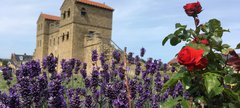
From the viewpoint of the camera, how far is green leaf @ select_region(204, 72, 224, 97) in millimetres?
2348

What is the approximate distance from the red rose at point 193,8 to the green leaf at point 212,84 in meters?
0.53

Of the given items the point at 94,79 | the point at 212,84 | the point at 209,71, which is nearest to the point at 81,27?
the point at 94,79

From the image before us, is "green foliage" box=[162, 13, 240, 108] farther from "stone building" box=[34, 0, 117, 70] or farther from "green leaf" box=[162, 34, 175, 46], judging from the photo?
"stone building" box=[34, 0, 117, 70]

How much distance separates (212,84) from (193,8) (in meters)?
0.66

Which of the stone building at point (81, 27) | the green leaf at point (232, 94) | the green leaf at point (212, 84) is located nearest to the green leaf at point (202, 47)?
the green leaf at point (212, 84)

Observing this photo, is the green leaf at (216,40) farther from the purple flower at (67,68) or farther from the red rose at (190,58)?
the purple flower at (67,68)

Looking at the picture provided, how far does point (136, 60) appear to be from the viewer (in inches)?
386

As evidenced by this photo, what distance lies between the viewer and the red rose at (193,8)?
2.78 m

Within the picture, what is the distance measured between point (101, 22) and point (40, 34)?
14001mm

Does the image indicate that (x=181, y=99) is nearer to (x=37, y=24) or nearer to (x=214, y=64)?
(x=214, y=64)

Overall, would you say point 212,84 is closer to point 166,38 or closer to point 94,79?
point 166,38

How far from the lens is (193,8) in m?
2.78

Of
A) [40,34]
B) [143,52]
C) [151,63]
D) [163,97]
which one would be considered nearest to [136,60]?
[143,52]

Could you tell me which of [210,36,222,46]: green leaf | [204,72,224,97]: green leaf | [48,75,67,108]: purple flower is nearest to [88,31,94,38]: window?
[48,75,67,108]: purple flower
